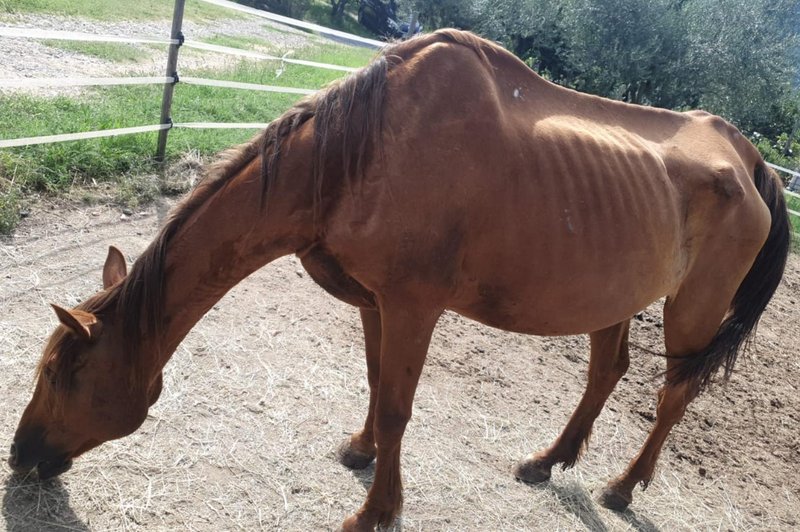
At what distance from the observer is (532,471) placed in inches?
131

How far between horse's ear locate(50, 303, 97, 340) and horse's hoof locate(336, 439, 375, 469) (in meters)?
1.39

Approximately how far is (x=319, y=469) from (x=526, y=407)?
149 centimetres

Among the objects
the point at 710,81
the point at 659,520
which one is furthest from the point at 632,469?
the point at 710,81

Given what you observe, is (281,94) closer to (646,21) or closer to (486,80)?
(486,80)

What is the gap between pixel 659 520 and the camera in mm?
3336

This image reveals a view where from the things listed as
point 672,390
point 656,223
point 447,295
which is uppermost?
point 656,223

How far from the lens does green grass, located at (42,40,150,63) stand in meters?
9.23

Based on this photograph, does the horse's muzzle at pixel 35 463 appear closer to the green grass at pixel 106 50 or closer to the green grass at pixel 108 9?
the green grass at pixel 108 9

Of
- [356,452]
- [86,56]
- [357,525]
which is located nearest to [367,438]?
[356,452]

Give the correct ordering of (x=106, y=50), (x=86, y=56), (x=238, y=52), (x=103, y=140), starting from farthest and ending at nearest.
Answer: (x=106, y=50)
(x=86, y=56)
(x=238, y=52)
(x=103, y=140)

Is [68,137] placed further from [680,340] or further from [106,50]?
[106,50]

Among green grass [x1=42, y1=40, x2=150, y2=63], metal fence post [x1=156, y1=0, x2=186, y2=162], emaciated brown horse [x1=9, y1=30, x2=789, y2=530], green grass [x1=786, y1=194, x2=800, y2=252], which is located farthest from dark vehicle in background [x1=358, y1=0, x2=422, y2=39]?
emaciated brown horse [x1=9, y1=30, x2=789, y2=530]

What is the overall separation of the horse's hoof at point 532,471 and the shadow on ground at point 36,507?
2.04m

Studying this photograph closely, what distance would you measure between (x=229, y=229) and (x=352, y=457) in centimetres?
138
